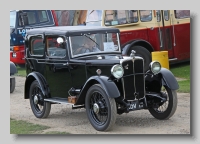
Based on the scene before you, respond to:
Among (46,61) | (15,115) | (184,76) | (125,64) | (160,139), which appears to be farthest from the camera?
(184,76)

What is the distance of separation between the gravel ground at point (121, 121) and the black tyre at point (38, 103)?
0.40ft

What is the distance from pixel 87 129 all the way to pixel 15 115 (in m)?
2.13

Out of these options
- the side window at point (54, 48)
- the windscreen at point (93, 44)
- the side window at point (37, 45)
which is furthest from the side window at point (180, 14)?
the side window at point (54, 48)

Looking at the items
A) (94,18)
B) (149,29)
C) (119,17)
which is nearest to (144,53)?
(149,29)

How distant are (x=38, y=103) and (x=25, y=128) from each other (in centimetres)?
87

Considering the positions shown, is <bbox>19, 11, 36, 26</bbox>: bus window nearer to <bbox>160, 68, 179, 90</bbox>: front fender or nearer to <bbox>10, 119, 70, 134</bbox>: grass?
<bbox>10, 119, 70, 134</bbox>: grass

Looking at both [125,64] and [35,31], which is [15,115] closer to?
[35,31]

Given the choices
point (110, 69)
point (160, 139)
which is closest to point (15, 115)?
point (110, 69)

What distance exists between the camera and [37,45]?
353 inches

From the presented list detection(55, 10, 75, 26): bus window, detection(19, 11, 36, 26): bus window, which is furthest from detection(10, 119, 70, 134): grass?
detection(55, 10, 75, 26): bus window

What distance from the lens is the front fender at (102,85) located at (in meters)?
7.07

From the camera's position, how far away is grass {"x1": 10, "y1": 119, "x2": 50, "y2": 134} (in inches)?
305

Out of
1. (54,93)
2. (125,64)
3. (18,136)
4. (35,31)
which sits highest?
(35,31)

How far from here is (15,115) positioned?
361 inches
